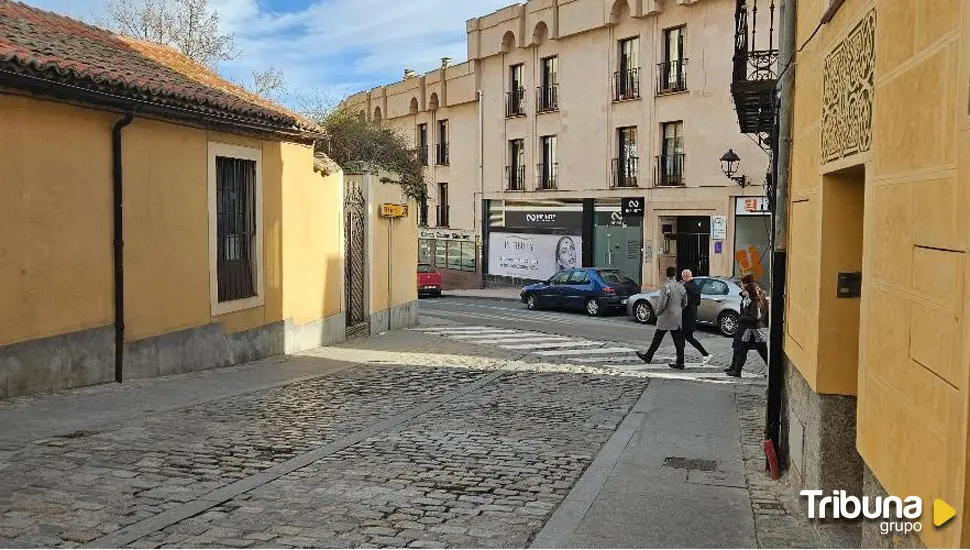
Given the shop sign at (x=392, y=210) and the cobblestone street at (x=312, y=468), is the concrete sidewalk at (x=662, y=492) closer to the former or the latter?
the cobblestone street at (x=312, y=468)

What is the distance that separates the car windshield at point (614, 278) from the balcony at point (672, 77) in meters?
7.39

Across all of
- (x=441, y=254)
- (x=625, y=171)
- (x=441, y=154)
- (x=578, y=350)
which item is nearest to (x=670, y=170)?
(x=625, y=171)

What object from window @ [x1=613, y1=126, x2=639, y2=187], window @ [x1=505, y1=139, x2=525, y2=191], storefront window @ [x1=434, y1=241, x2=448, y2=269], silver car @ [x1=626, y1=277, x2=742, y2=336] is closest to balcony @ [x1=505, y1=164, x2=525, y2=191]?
window @ [x1=505, y1=139, x2=525, y2=191]

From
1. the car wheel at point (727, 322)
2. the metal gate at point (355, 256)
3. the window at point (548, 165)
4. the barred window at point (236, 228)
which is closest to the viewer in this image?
the barred window at point (236, 228)

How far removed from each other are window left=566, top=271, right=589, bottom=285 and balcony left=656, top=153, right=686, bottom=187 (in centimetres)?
553

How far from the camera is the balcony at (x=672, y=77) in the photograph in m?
30.2

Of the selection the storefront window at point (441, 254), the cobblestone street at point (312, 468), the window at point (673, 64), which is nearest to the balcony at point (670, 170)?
the window at point (673, 64)

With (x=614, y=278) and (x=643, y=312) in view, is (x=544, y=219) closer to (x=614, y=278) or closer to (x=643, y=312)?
(x=614, y=278)

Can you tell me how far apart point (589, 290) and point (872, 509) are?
74.6ft

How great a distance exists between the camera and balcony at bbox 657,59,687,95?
30234mm

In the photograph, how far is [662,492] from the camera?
6.77 meters

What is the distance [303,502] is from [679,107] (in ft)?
87.0

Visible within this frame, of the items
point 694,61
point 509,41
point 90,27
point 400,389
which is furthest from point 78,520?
point 509,41

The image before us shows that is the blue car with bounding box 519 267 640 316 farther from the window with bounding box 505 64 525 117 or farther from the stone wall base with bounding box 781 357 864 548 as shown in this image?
the stone wall base with bounding box 781 357 864 548
